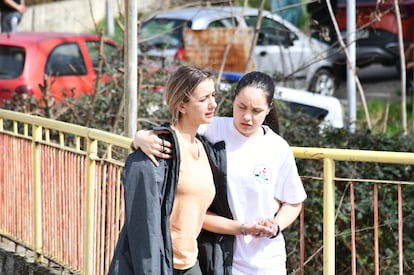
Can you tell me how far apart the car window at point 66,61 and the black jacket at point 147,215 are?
7.94m

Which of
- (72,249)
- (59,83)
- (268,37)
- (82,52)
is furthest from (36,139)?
(268,37)

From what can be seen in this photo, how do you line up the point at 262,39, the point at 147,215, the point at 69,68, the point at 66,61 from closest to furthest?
the point at 147,215
the point at 69,68
the point at 66,61
the point at 262,39

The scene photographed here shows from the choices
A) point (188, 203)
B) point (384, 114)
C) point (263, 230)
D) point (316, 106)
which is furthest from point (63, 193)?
point (384, 114)

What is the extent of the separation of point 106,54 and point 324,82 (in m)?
5.95

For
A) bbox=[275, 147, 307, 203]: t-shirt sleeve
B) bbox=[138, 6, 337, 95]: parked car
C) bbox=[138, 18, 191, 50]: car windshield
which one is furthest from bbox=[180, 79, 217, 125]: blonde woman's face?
bbox=[138, 18, 191, 50]: car windshield

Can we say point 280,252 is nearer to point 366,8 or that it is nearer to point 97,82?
point 97,82

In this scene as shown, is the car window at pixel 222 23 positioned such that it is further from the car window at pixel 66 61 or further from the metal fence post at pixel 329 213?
the metal fence post at pixel 329 213

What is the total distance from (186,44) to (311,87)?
400 cm

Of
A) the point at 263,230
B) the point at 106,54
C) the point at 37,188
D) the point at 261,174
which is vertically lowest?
the point at 37,188

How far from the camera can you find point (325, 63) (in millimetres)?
16188

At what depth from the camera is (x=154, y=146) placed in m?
3.84

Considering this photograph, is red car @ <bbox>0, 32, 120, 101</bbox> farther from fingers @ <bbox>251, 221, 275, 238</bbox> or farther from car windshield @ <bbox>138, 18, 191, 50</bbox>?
fingers @ <bbox>251, 221, 275, 238</bbox>

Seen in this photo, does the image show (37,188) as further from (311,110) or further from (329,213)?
(311,110)

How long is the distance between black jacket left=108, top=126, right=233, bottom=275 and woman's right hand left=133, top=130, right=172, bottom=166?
0.02 metres
